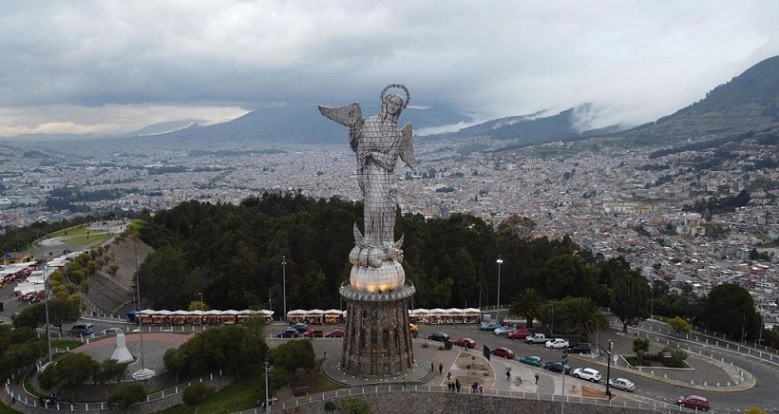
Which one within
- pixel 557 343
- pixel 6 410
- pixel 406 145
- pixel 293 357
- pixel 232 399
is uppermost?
pixel 406 145

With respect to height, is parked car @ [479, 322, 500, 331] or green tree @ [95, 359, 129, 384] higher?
green tree @ [95, 359, 129, 384]

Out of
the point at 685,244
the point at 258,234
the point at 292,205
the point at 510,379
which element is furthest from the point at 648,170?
the point at 510,379

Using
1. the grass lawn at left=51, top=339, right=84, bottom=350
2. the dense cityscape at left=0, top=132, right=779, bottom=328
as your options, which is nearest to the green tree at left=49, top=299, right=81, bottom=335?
the grass lawn at left=51, top=339, right=84, bottom=350

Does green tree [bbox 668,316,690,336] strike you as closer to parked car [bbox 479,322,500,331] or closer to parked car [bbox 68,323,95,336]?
parked car [bbox 479,322,500,331]

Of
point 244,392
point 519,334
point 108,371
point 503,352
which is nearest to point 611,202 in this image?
point 519,334

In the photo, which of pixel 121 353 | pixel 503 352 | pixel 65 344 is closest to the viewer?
pixel 121 353

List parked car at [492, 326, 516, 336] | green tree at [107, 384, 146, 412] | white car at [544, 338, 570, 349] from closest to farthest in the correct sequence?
green tree at [107, 384, 146, 412] < white car at [544, 338, 570, 349] < parked car at [492, 326, 516, 336]

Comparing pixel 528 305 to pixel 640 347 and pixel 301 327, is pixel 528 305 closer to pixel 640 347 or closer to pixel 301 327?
pixel 640 347
